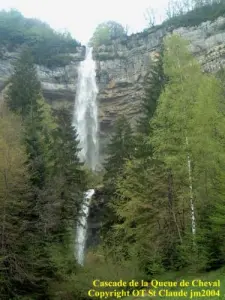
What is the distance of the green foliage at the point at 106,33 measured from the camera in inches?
2768

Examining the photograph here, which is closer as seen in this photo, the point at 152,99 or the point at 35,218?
the point at 35,218

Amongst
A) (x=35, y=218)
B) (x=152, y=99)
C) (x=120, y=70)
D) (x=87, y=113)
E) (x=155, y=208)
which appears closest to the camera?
(x=155, y=208)

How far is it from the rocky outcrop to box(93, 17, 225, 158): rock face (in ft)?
15.2

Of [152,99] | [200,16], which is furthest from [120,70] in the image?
[152,99]

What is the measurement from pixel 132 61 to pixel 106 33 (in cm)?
1519

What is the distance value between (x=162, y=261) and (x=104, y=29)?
62701 millimetres

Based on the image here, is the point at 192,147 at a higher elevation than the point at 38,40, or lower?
lower

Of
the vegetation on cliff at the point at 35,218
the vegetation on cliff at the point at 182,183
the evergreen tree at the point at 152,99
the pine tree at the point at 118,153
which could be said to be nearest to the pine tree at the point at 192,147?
the vegetation on cliff at the point at 182,183

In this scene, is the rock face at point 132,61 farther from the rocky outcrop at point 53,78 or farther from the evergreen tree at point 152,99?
the evergreen tree at point 152,99

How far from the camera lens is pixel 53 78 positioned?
61.6m

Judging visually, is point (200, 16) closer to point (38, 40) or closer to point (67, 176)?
point (38, 40)

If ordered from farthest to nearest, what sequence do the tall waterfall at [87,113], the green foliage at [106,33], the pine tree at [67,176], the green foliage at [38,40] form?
the green foliage at [106,33], the green foliage at [38,40], the tall waterfall at [87,113], the pine tree at [67,176]

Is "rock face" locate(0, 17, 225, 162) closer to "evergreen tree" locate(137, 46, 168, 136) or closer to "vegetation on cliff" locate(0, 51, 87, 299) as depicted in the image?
"evergreen tree" locate(137, 46, 168, 136)

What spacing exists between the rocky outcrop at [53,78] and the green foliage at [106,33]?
34.2 ft
